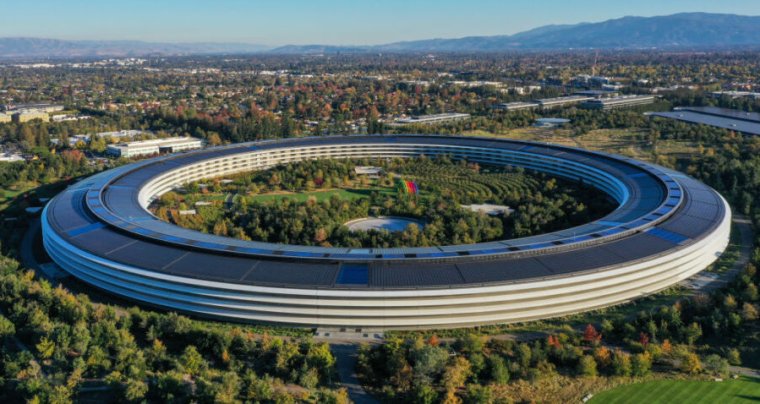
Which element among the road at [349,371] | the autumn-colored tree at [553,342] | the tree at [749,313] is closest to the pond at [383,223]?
the road at [349,371]

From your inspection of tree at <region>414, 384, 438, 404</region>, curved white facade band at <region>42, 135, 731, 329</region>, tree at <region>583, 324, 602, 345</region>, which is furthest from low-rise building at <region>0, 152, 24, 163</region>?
tree at <region>583, 324, 602, 345</region>

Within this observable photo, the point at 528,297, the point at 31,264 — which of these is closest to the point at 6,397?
the point at 31,264

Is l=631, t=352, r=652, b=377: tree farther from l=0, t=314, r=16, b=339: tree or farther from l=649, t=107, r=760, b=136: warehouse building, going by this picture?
l=649, t=107, r=760, b=136: warehouse building

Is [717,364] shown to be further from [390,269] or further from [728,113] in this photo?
[728,113]

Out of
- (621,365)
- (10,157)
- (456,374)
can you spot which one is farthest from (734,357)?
(10,157)

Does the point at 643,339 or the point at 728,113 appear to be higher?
the point at 728,113

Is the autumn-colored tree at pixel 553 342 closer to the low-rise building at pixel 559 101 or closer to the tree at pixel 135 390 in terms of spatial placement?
the tree at pixel 135 390

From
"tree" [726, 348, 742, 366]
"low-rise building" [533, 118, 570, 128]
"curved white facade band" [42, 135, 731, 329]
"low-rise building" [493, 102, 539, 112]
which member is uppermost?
"low-rise building" [493, 102, 539, 112]
